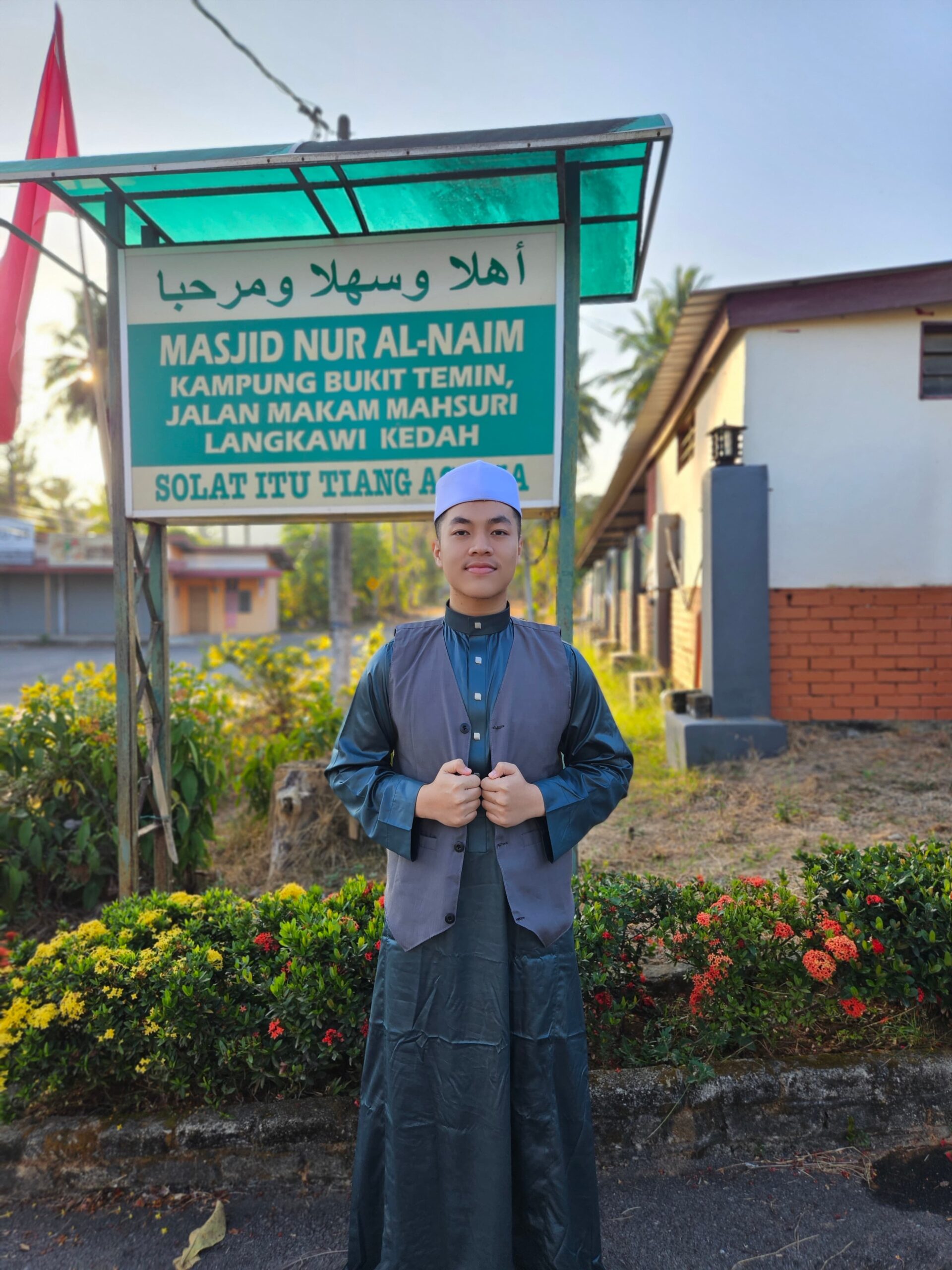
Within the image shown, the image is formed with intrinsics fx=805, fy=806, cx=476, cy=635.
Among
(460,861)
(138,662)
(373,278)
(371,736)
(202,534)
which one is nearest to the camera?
(460,861)

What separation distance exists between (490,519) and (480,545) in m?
0.06

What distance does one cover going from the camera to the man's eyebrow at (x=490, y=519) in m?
1.80

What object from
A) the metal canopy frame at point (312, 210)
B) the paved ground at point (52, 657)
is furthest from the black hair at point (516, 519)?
the paved ground at point (52, 657)

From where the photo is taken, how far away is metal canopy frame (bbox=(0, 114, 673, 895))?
266cm

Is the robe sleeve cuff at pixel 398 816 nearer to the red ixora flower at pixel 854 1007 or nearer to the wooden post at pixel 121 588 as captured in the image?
the red ixora flower at pixel 854 1007

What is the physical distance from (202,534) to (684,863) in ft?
246

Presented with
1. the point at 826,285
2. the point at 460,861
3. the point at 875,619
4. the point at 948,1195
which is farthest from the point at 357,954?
the point at 826,285

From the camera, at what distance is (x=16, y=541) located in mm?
31531

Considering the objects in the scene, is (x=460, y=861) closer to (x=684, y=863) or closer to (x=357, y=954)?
(x=357, y=954)

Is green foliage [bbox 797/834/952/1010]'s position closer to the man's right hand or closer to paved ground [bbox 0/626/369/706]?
the man's right hand

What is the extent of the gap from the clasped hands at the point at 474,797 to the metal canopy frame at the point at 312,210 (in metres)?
1.30

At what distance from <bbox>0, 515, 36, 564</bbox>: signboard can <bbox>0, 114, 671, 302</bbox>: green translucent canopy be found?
32590 mm

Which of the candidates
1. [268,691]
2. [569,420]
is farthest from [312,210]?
[268,691]

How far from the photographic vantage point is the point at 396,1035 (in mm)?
1821
